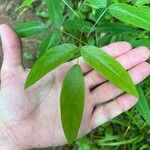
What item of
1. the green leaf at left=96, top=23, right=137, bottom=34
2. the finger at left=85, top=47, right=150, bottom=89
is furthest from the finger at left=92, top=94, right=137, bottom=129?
the green leaf at left=96, top=23, right=137, bottom=34

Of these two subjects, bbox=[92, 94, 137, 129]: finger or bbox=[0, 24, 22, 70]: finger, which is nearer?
bbox=[0, 24, 22, 70]: finger

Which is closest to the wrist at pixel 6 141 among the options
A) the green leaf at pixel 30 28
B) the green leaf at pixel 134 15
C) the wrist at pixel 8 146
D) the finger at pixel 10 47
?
the wrist at pixel 8 146

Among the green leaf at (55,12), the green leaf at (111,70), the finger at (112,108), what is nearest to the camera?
the green leaf at (111,70)

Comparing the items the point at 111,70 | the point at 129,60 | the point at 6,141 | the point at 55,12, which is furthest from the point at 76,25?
the point at 6,141

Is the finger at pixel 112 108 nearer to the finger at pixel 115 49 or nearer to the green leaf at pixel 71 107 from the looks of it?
the finger at pixel 115 49

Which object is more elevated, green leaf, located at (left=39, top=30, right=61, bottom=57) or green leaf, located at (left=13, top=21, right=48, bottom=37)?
green leaf, located at (left=13, top=21, right=48, bottom=37)

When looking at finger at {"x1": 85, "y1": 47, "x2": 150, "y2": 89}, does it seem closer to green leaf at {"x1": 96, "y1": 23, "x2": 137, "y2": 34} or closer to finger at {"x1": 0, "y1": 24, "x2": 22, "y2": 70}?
green leaf at {"x1": 96, "y1": 23, "x2": 137, "y2": 34}
